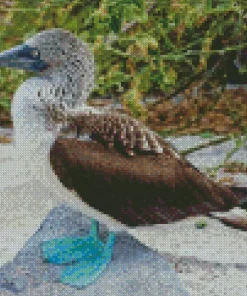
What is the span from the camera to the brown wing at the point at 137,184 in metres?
2.33

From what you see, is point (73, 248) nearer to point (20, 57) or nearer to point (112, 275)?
point (112, 275)

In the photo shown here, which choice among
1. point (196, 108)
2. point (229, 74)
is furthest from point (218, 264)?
point (229, 74)

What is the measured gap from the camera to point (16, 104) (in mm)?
2404

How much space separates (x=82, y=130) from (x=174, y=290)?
24.8 inches

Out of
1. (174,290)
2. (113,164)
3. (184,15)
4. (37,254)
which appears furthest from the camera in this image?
(184,15)

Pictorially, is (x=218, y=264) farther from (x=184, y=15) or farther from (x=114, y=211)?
(x=184, y=15)

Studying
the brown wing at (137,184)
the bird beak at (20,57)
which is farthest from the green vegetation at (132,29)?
the brown wing at (137,184)

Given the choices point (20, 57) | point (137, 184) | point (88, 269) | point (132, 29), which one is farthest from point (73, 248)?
point (132, 29)

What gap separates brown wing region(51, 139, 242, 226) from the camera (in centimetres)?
233

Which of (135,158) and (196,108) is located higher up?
(135,158)

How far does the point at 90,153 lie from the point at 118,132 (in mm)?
135

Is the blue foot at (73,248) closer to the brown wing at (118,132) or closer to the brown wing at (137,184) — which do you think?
the brown wing at (137,184)

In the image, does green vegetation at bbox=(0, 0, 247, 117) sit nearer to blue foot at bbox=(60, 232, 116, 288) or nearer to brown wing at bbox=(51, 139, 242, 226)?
brown wing at bbox=(51, 139, 242, 226)

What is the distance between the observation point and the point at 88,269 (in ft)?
8.47
